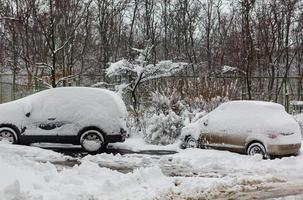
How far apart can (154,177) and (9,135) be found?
706cm

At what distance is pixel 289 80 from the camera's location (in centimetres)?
2647

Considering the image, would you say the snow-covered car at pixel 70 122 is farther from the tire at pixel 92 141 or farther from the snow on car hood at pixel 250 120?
the snow on car hood at pixel 250 120

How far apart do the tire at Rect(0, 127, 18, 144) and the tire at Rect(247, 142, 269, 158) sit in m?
7.26

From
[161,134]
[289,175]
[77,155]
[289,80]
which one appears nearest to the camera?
[289,175]

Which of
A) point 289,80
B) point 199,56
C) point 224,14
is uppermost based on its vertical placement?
point 224,14

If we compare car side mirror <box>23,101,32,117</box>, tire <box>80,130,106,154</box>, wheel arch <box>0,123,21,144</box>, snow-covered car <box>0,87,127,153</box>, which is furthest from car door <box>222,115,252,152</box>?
wheel arch <box>0,123,21,144</box>

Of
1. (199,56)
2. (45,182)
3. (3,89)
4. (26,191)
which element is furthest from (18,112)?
(199,56)

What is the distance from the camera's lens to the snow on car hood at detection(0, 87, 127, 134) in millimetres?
16078

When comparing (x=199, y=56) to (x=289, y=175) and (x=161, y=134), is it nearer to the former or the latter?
(x=161, y=134)

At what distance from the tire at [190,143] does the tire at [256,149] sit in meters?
2.05

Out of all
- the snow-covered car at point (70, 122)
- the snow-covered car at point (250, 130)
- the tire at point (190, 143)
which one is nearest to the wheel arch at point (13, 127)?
the snow-covered car at point (70, 122)

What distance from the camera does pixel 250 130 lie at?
47.7ft

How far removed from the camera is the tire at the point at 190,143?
→ 637 inches

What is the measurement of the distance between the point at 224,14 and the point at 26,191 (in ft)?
116
